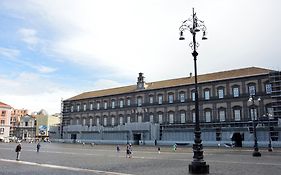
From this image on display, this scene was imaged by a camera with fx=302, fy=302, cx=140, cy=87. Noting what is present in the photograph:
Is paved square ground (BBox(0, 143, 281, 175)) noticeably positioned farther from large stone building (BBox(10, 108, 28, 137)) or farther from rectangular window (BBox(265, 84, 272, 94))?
large stone building (BBox(10, 108, 28, 137))

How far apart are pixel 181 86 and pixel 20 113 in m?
102

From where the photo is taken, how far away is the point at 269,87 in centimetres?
5109

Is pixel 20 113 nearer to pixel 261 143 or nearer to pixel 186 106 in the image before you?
pixel 186 106

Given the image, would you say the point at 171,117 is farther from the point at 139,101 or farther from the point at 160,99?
the point at 139,101

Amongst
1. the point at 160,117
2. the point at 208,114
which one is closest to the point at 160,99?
the point at 160,117

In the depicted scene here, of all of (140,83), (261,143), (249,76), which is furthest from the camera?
(140,83)

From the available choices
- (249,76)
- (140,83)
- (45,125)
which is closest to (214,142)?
(249,76)

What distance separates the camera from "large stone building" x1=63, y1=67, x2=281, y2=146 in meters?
51.6

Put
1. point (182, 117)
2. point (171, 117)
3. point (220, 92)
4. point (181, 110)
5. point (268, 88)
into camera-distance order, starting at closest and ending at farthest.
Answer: point (268, 88) < point (220, 92) < point (182, 117) < point (181, 110) < point (171, 117)

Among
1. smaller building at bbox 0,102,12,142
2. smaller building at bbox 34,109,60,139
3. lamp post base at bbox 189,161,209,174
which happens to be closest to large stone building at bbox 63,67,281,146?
smaller building at bbox 0,102,12,142

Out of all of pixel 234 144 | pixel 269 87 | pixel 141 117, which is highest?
pixel 269 87

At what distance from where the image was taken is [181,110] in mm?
61594

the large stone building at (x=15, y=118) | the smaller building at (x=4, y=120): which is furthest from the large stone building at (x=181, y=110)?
the large stone building at (x=15, y=118)

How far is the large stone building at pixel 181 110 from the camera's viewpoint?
2032 inches
